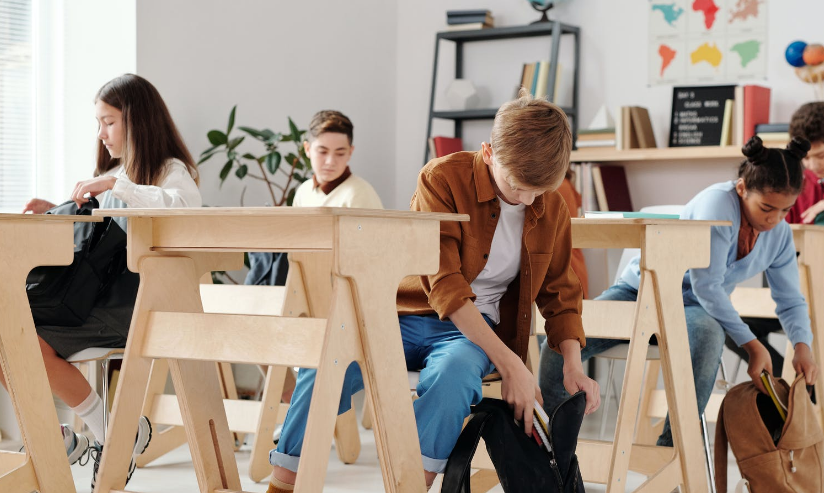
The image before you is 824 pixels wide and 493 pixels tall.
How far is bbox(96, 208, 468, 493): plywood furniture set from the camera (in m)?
1.41

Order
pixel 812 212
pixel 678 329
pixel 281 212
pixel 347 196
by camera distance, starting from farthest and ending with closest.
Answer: pixel 812 212, pixel 347 196, pixel 678 329, pixel 281 212

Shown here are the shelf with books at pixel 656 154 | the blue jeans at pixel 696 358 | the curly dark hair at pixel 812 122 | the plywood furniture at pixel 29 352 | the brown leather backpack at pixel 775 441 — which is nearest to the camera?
the plywood furniture at pixel 29 352

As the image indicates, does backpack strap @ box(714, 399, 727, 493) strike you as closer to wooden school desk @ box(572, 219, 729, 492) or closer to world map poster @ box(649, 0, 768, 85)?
wooden school desk @ box(572, 219, 729, 492)

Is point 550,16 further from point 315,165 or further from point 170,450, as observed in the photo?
point 170,450

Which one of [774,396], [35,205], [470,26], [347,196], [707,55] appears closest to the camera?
[774,396]

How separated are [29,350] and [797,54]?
3114 mm

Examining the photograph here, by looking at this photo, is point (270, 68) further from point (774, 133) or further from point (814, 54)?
point (814, 54)

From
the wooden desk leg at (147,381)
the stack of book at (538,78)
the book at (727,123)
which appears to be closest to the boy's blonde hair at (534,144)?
the wooden desk leg at (147,381)

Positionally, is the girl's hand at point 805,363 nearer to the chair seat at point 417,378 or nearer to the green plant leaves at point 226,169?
the chair seat at point 417,378

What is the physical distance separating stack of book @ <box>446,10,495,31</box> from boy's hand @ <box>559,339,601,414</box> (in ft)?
9.28

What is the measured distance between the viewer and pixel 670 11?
4090 millimetres

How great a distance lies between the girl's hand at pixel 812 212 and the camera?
3.23 m

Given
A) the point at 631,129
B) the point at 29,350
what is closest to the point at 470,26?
the point at 631,129

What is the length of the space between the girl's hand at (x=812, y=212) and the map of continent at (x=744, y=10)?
1.04 metres
